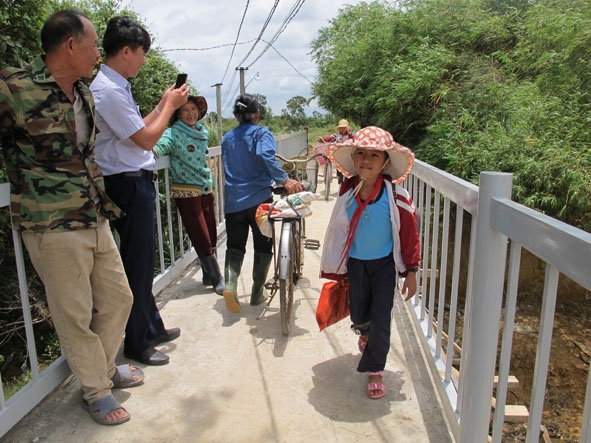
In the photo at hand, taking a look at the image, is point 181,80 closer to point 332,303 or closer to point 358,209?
point 358,209

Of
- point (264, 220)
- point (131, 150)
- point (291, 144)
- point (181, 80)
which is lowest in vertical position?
point (291, 144)

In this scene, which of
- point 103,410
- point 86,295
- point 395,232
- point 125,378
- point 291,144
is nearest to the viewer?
point 86,295

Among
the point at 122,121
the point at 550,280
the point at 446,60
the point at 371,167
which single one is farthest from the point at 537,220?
the point at 446,60

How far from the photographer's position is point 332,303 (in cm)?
272

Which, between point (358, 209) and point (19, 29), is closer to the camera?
point (358, 209)

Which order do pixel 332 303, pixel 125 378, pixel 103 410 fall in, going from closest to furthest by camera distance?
pixel 103 410, pixel 125 378, pixel 332 303

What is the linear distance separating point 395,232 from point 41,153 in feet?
5.49

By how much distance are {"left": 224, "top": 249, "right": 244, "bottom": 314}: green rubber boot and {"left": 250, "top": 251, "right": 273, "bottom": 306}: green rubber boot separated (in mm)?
141

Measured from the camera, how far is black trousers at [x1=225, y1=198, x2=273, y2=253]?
3.64 metres

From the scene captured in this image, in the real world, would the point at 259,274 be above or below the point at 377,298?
below

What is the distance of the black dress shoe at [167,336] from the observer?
10.0 feet

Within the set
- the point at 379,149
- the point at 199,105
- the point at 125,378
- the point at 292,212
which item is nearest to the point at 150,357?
the point at 125,378

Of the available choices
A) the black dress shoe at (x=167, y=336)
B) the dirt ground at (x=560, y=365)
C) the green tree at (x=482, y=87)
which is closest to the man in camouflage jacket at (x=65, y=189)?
the black dress shoe at (x=167, y=336)

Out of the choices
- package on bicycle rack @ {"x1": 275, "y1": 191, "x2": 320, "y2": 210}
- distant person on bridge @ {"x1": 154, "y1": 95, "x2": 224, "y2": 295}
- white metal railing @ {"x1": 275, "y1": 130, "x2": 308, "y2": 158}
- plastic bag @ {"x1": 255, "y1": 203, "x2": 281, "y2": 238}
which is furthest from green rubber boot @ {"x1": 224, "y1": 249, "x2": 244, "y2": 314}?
white metal railing @ {"x1": 275, "y1": 130, "x2": 308, "y2": 158}
